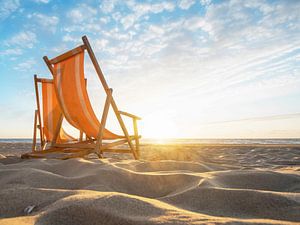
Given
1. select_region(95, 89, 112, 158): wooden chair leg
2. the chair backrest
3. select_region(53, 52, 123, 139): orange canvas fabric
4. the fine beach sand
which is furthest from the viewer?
the chair backrest

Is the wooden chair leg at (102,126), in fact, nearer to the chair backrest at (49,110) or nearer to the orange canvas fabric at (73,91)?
the orange canvas fabric at (73,91)

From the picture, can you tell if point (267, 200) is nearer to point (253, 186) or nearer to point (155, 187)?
point (253, 186)

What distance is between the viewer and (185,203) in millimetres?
1047

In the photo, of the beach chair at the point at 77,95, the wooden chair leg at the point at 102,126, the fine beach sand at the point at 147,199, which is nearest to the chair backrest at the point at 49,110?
the beach chair at the point at 77,95

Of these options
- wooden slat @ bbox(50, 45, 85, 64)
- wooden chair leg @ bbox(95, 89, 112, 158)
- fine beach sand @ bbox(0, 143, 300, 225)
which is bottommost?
fine beach sand @ bbox(0, 143, 300, 225)

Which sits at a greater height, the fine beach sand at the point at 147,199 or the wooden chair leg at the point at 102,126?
the wooden chair leg at the point at 102,126

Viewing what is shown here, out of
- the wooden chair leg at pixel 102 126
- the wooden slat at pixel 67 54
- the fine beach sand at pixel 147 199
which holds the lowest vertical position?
the fine beach sand at pixel 147 199

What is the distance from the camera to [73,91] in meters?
3.14

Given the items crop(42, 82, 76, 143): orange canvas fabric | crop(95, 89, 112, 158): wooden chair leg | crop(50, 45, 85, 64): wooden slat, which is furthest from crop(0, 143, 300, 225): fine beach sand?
crop(42, 82, 76, 143): orange canvas fabric

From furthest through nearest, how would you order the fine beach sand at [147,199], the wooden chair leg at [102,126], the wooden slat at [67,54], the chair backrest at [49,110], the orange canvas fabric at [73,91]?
the chair backrest at [49,110], the orange canvas fabric at [73,91], the wooden slat at [67,54], the wooden chair leg at [102,126], the fine beach sand at [147,199]

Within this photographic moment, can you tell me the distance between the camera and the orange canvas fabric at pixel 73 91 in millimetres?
3104

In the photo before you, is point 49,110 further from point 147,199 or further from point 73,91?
point 147,199

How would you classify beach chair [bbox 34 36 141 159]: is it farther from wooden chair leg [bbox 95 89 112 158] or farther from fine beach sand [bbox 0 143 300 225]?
fine beach sand [bbox 0 143 300 225]

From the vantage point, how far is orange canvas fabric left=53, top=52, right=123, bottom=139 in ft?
10.2
